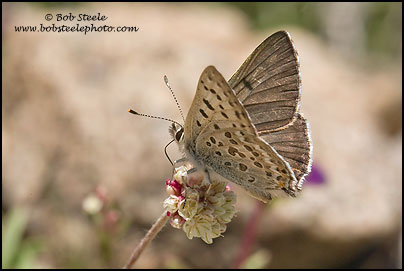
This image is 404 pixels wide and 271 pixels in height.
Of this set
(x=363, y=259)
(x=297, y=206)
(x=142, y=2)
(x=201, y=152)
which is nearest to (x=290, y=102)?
(x=201, y=152)

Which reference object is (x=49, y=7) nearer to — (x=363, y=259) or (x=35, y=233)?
(x=35, y=233)

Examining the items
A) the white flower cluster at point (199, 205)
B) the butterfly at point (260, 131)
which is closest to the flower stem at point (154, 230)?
the white flower cluster at point (199, 205)

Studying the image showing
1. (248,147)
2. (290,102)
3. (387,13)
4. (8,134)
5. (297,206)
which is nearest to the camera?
(248,147)

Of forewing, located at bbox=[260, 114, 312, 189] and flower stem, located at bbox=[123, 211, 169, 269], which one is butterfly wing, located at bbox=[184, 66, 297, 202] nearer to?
forewing, located at bbox=[260, 114, 312, 189]

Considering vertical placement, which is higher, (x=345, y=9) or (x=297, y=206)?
(x=345, y=9)

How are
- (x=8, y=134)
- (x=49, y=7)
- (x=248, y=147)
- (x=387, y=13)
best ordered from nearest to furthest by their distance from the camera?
(x=248, y=147), (x=8, y=134), (x=49, y=7), (x=387, y=13)

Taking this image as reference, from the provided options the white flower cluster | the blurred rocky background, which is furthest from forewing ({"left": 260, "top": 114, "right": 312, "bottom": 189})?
the blurred rocky background

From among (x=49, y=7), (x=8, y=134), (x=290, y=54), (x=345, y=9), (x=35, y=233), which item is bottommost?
(x=35, y=233)
